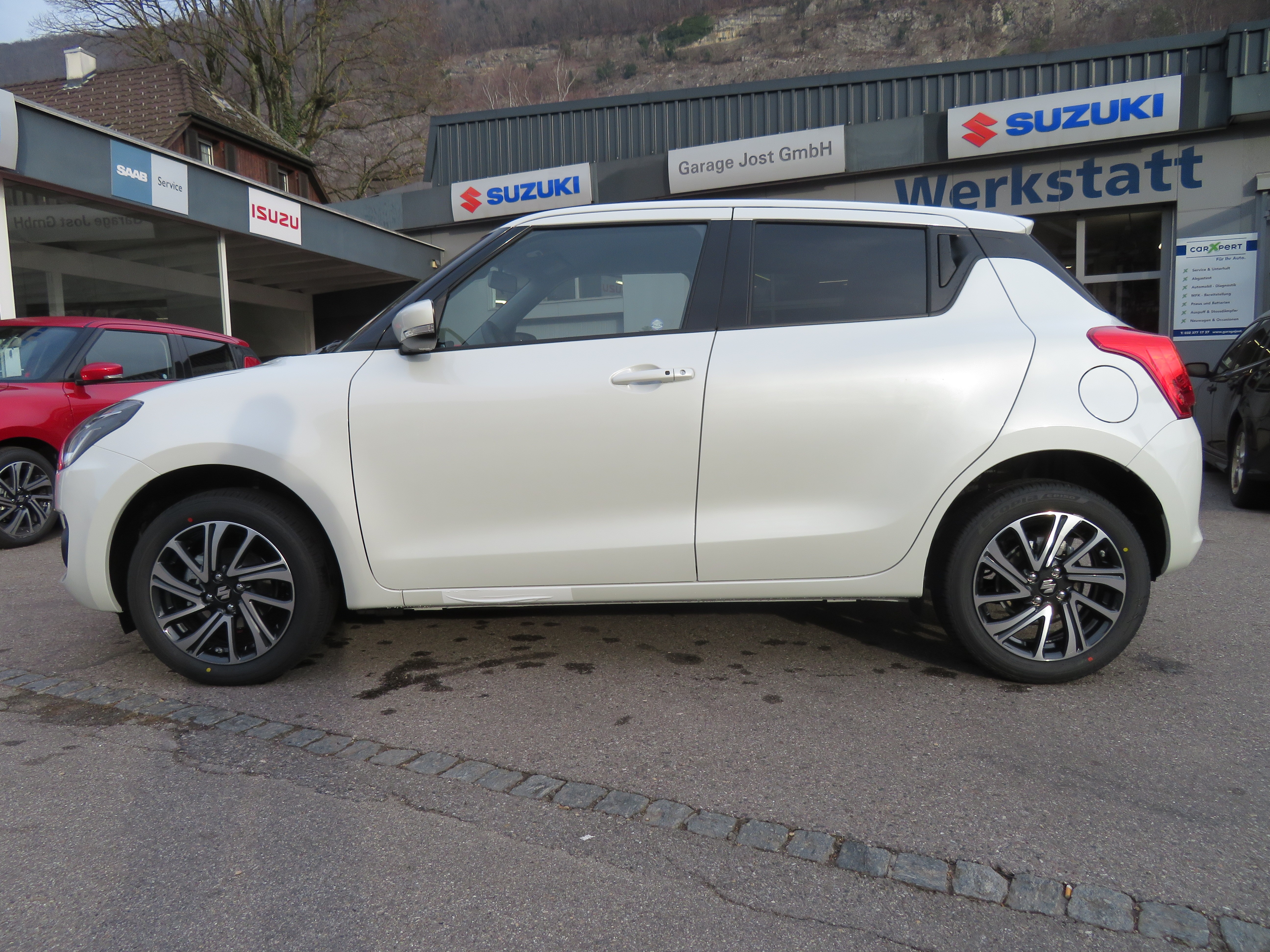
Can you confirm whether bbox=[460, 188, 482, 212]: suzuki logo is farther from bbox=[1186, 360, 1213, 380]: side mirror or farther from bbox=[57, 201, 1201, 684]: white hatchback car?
bbox=[57, 201, 1201, 684]: white hatchback car

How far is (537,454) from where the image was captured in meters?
3.31

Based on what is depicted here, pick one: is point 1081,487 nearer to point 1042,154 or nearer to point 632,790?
point 632,790

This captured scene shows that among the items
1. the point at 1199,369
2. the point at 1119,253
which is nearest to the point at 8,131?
the point at 1199,369

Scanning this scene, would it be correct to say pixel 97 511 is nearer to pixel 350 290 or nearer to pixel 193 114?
pixel 350 290

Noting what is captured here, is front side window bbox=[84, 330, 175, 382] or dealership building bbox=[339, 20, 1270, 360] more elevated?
dealership building bbox=[339, 20, 1270, 360]

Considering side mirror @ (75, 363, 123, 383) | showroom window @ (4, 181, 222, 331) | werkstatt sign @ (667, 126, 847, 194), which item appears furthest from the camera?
werkstatt sign @ (667, 126, 847, 194)

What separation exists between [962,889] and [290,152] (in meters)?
29.0

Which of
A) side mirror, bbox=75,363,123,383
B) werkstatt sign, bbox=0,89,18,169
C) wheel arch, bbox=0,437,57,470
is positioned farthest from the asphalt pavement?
werkstatt sign, bbox=0,89,18,169

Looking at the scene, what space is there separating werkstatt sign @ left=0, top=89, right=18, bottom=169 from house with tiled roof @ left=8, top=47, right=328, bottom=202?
14.7 meters

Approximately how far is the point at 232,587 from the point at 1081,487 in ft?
10.5

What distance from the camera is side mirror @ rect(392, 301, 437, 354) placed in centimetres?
329

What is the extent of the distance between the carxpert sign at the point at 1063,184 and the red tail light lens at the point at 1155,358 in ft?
34.0

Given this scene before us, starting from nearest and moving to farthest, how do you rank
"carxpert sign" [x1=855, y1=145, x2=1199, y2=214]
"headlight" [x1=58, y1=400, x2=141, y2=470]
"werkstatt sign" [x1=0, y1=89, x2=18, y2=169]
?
"headlight" [x1=58, y1=400, x2=141, y2=470] → "werkstatt sign" [x1=0, y1=89, x2=18, y2=169] → "carxpert sign" [x1=855, y1=145, x2=1199, y2=214]

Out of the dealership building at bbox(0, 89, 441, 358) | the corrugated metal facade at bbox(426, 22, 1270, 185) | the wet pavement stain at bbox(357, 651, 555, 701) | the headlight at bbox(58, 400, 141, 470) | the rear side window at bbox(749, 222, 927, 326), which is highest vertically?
the corrugated metal facade at bbox(426, 22, 1270, 185)
